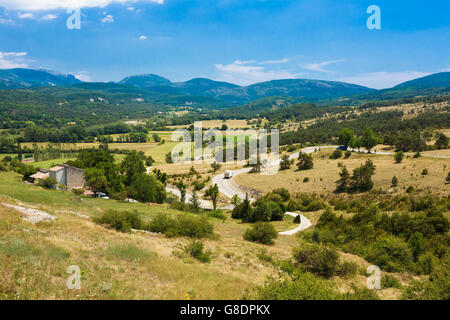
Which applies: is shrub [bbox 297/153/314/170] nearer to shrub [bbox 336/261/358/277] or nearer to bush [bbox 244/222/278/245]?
bush [bbox 244/222/278/245]

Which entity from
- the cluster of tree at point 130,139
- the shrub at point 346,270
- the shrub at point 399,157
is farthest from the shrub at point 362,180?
the cluster of tree at point 130,139

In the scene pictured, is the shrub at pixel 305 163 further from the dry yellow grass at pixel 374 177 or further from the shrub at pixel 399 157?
the shrub at pixel 399 157

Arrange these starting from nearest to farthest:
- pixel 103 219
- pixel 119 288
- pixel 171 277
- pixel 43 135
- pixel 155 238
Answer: pixel 119 288, pixel 171 277, pixel 155 238, pixel 103 219, pixel 43 135

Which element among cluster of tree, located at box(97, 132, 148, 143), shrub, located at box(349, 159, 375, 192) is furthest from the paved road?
cluster of tree, located at box(97, 132, 148, 143)

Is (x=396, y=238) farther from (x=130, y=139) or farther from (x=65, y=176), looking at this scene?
(x=130, y=139)

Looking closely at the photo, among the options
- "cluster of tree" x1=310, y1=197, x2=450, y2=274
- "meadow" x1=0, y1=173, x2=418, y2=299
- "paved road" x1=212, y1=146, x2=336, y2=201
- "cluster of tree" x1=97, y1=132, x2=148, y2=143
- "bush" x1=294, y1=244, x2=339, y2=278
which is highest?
"cluster of tree" x1=97, y1=132, x2=148, y2=143

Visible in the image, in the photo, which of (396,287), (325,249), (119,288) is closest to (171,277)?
(119,288)
